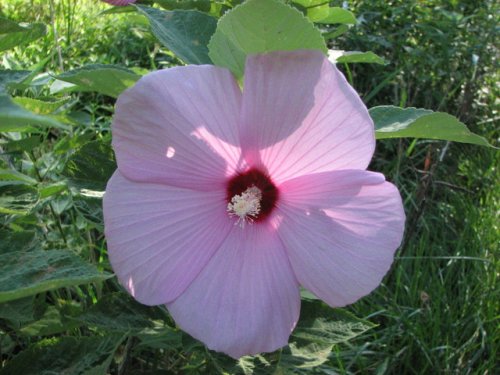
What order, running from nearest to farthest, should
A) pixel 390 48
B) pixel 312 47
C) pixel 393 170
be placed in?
pixel 312 47 < pixel 393 170 < pixel 390 48

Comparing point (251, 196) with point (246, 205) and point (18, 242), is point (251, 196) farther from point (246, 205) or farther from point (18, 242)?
point (18, 242)

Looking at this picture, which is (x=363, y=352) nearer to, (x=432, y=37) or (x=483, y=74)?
(x=432, y=37)

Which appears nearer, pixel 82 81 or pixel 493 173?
pixel 82 81

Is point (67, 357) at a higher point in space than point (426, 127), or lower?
lower

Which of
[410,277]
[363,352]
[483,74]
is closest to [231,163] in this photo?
[363,352]

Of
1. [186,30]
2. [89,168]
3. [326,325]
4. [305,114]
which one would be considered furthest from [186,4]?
[326,325]

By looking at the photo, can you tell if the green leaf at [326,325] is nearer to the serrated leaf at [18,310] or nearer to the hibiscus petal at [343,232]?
the hibiscus petal at [343,232]

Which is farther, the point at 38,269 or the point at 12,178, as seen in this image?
the point at 12,178
